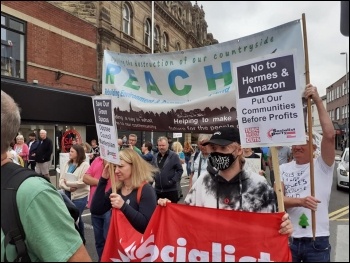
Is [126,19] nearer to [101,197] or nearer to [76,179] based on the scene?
[76,179]

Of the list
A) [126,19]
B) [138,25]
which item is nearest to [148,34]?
[138,25]

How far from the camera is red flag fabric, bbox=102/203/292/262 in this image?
2414 millimetres

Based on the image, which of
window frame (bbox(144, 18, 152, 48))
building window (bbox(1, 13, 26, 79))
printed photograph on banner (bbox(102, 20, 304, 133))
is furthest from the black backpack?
window frame (bbox(144, 18, 152, 48))

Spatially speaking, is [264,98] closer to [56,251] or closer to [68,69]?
[56,251]

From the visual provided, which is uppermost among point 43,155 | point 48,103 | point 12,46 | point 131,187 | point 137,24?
point 137,24

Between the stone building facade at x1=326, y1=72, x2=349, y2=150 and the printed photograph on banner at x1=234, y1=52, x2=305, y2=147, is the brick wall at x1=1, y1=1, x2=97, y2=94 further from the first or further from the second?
the printed photograph on banner at x1=234, y1=52, x2=305, y2=147

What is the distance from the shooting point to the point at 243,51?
410 centimetres

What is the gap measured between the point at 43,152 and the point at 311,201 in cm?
1026

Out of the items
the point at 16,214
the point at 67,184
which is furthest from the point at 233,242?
the point at 67,184

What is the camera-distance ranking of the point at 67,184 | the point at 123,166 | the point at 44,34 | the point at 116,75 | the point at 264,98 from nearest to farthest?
the point at 264,98 → the point at 123,166 → the point at 116,75 → the point at 67,184 → the point at 44,34

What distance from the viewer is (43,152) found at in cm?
1170

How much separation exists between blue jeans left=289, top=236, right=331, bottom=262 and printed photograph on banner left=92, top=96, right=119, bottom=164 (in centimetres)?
170

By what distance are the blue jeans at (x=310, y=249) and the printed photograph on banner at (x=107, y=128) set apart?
170cm

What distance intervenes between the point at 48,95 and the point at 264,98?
1485 cm
